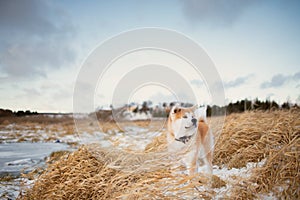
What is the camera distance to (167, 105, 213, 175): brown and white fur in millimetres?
2271

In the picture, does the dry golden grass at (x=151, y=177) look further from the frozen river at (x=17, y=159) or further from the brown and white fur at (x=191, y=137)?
the frozen river at (x=17, y=159)

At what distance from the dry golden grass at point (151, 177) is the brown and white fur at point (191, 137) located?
207 millimetres

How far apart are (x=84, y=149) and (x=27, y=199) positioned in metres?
0.72

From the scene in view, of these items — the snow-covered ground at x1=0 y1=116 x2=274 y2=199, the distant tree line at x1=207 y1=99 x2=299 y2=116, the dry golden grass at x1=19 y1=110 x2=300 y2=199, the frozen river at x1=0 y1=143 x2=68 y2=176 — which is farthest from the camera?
the distant tree line at x1=207 y1=99 x2=299 y2=116

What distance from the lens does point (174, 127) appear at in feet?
7.95

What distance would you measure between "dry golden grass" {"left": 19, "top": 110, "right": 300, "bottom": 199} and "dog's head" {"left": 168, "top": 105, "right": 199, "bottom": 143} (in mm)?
299

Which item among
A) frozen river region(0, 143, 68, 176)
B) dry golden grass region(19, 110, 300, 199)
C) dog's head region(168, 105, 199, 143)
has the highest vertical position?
dog's head region(168, 105, 199, 143)

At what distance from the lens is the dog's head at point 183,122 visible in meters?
2.34

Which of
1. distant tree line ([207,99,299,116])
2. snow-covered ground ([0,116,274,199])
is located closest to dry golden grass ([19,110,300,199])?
snow-covered ground ([0,116,274,199])

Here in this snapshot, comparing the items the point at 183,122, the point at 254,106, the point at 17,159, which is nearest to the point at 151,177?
the point at 183,122

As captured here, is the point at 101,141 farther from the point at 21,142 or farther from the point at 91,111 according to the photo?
the point at 21,142

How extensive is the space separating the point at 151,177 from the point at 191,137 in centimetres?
59

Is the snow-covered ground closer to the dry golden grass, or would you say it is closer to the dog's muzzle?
the dry golden grass

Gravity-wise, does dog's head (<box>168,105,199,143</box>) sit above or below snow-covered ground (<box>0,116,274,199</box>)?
above
